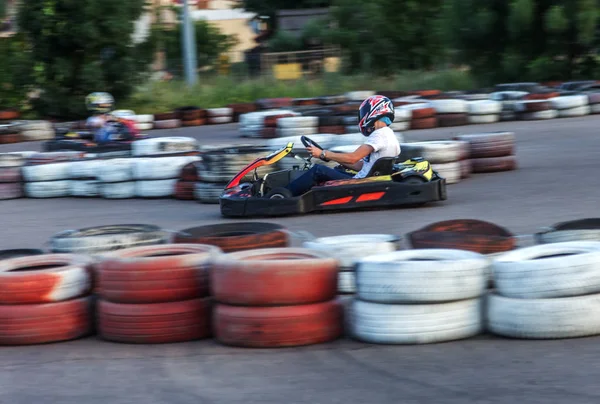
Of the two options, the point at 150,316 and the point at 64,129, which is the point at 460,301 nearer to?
the point at 150,316

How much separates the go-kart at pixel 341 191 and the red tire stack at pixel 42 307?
154 inches

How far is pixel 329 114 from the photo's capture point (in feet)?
55.1

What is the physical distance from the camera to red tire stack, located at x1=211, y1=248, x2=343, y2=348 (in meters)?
4.45

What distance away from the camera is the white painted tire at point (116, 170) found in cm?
1063

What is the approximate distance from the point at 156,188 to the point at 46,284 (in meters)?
5.76

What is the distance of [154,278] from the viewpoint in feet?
15.3

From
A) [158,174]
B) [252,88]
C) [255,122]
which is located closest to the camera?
[158,174]

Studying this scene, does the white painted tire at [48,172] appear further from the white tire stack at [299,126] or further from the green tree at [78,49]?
the green tree at [78,49]

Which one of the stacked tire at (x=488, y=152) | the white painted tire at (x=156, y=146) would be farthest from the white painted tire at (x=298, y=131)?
the stacked tire at (x=488, y=152)

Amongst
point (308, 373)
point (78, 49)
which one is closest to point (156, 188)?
point (308, 373)

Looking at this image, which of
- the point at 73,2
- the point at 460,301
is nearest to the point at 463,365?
the point at 460,301

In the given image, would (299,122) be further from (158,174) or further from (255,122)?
(158,174)

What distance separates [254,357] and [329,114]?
12661 mm

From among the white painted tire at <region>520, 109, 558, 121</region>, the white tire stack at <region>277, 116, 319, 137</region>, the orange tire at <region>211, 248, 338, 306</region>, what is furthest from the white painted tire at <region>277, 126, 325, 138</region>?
the orange tire at <region>211, 248, 338, 306</region>
